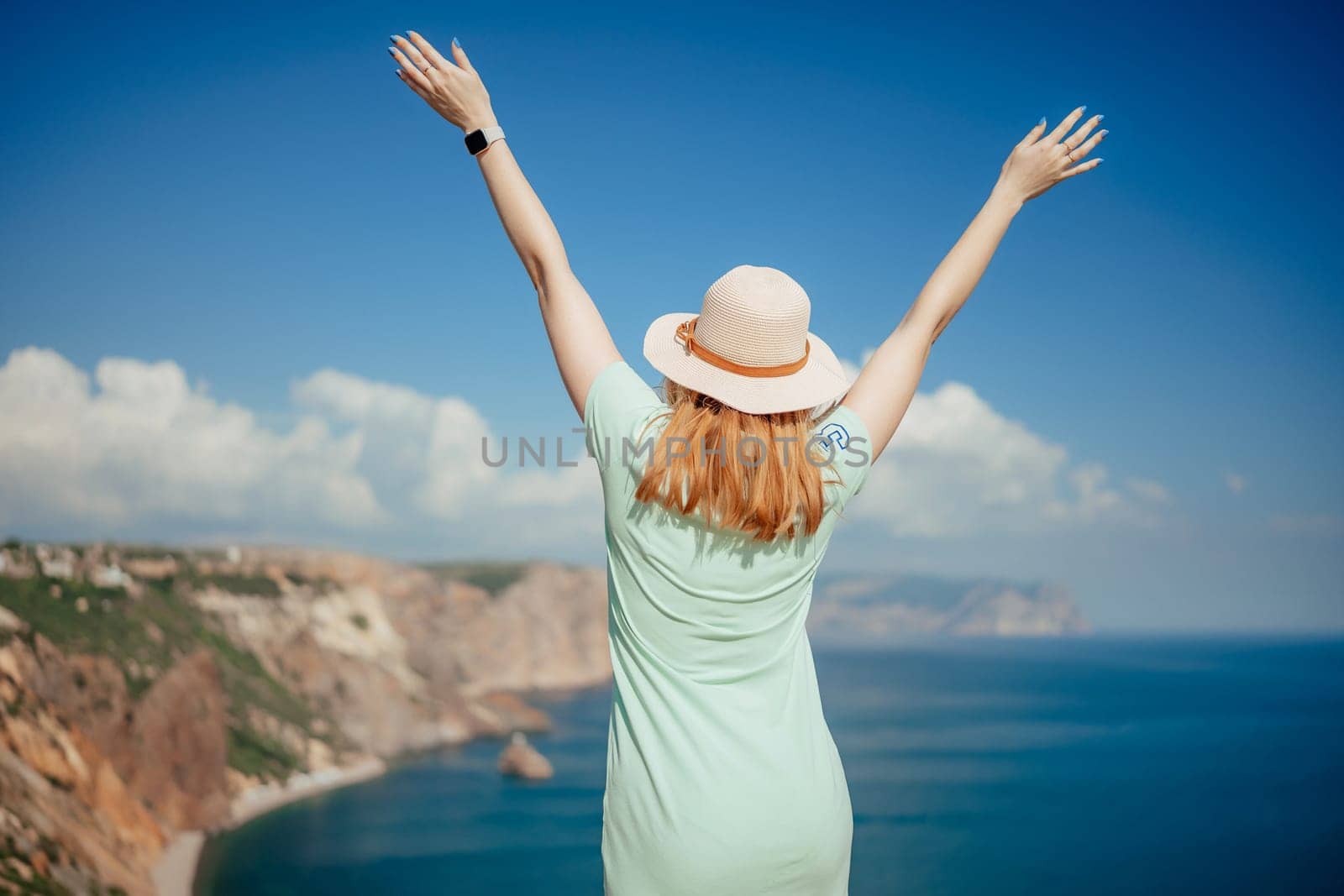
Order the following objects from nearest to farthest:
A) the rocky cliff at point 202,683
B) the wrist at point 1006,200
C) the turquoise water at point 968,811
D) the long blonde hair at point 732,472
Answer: the long blonde hair at point 732,472 → the wrist at point 1006,200 → the rocky cliff at point 202,683 → the turquoise water at point 968,811

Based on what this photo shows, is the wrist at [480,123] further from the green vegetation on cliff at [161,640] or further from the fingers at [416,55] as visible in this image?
the green vegetation on cliff at [161,640]

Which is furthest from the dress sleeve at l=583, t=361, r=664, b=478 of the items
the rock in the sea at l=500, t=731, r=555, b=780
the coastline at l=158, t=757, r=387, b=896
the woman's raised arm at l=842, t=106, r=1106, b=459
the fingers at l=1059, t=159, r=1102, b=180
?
the rock in the sea at l=500, t=731, r=555, b=780

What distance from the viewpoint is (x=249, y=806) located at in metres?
35.2

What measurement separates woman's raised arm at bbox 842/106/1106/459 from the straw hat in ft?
0.62

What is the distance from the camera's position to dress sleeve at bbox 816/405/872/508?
4.74ft

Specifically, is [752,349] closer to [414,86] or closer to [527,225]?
[527,225]

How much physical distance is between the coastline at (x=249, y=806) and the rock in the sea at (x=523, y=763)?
5494mm

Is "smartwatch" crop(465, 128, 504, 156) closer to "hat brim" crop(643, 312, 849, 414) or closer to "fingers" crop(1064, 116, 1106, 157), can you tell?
"hat brim" crop(643, 312, 849, 414)

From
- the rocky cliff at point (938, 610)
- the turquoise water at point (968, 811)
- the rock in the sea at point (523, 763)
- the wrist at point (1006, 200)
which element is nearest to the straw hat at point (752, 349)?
the wrist at point (1006, 200)

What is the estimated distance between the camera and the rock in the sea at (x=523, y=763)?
44.8m

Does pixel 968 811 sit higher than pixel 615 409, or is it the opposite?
pixel 615 409

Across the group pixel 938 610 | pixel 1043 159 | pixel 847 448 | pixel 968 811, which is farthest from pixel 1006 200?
pixel 938 610

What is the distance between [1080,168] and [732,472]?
100cm

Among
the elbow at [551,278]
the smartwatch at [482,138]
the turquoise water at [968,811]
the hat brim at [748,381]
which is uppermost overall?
the smartwatch at [482,138]
